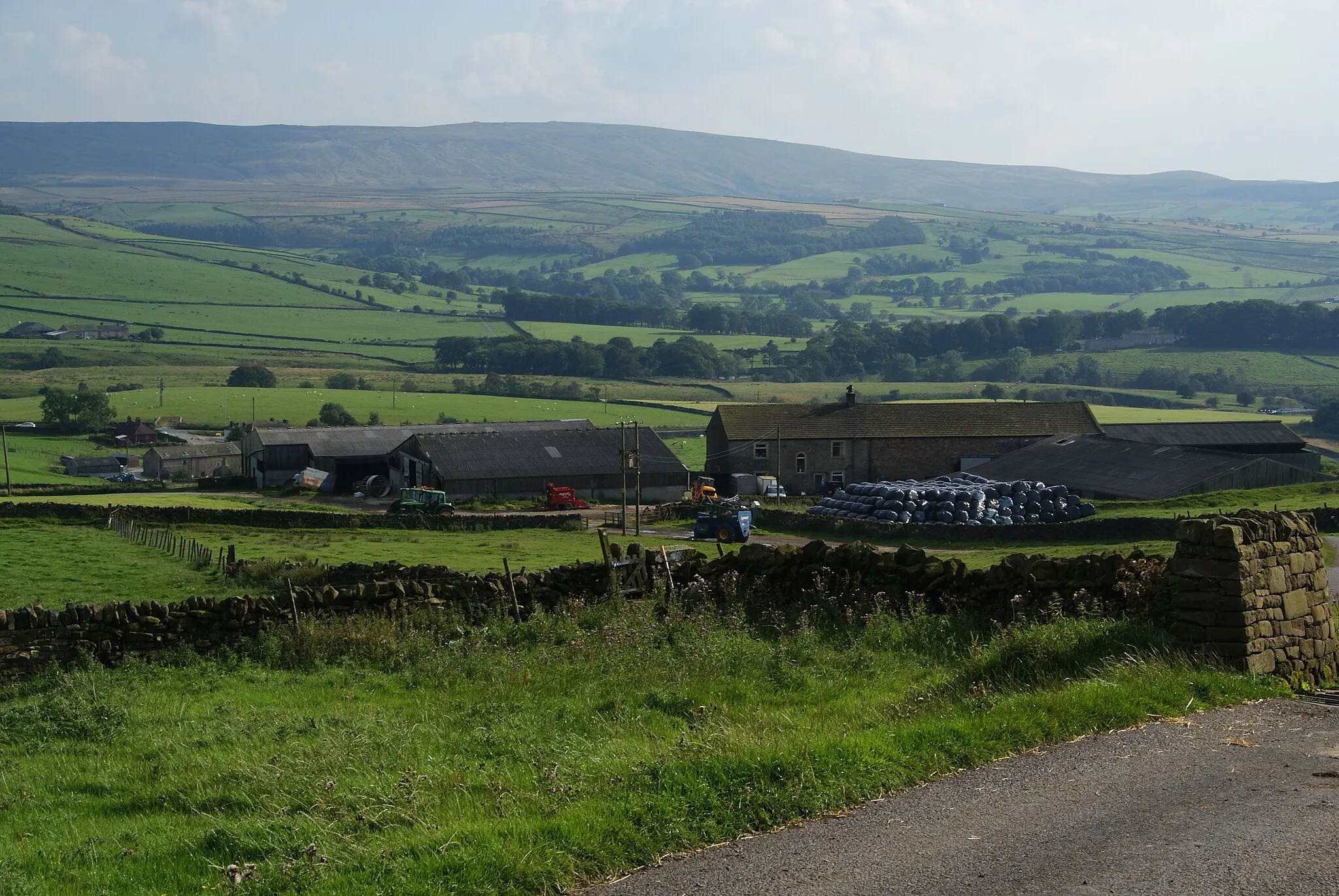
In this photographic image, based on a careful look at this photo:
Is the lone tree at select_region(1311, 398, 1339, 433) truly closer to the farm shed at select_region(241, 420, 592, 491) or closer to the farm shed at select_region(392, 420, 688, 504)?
the farm shed at select_region(392, 420, 688, 504)

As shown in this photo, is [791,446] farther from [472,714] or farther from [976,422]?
[472,714]

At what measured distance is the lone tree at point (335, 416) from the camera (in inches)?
4609

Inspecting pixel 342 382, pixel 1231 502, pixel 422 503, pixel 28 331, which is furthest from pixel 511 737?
pixel 28 331

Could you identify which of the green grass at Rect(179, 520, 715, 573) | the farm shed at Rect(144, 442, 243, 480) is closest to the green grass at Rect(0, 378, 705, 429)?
the farm shed at Rect(144, 442, 243, 480)

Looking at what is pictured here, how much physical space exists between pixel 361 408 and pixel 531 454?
5541cm

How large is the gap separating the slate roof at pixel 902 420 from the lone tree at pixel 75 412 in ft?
198

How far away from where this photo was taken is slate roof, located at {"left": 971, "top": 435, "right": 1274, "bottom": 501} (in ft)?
211

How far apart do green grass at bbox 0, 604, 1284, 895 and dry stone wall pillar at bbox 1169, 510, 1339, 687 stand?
414 mm

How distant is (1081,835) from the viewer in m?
8.58

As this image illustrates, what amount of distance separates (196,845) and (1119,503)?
5719 cm

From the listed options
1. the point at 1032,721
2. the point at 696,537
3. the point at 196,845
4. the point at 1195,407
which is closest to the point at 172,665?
the point at 196,845

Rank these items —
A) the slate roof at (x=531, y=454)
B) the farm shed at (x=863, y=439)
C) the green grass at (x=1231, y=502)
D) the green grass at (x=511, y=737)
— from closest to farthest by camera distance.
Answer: the green grass at (x=511, y=737) → the green grass at (x=1231, y=502) → the slate roof at (x=531, y=454) → the farm shed at (x=863, y=439)

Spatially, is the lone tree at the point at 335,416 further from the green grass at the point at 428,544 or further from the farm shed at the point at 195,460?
the green grass at the point at 428,544

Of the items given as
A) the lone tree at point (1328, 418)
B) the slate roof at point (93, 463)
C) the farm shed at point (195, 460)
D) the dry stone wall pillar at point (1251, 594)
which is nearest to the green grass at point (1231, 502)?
the dry stone wall pillar at point (1251, 594)
